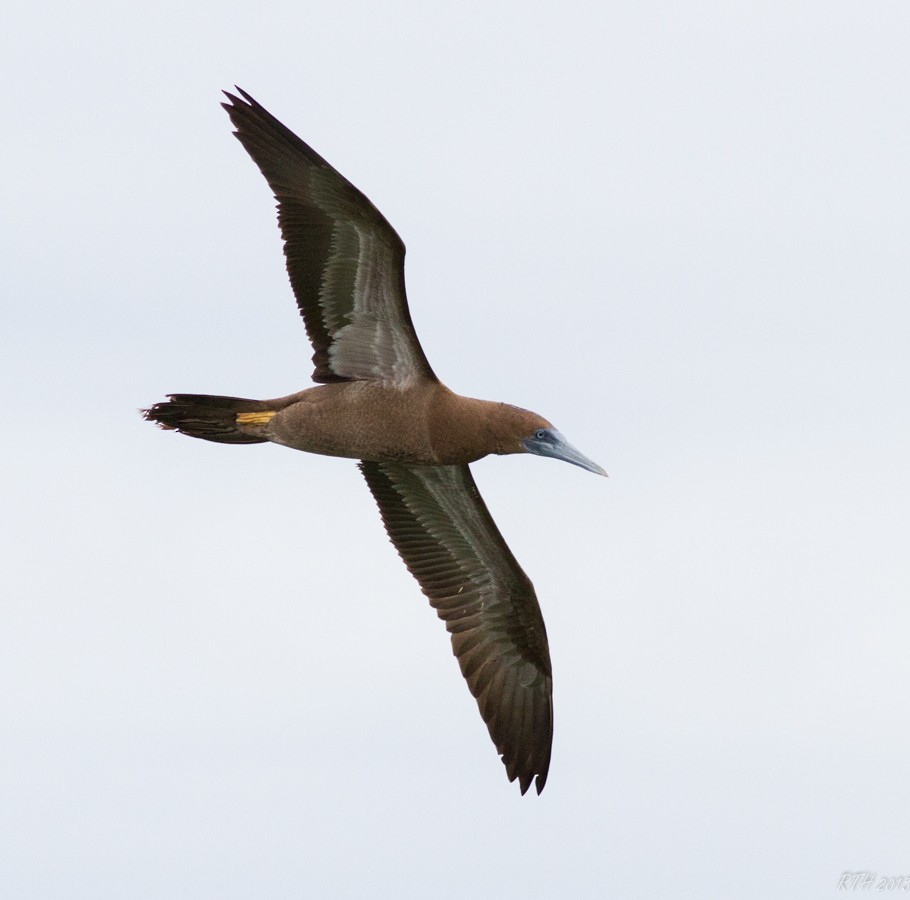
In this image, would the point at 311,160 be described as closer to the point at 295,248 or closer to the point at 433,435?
the point at 295,248

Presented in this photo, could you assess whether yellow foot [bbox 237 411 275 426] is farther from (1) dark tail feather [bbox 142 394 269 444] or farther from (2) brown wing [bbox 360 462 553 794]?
(2) brown wing [bbox 360 462 553 794]

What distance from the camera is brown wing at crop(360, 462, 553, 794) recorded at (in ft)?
54.9

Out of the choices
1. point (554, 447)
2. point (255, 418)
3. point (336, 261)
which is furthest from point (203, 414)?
point (554, 447)

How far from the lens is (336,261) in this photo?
575 inches

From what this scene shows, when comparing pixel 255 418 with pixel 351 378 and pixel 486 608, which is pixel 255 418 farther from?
pixel 486 608

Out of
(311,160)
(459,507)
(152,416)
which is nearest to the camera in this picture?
(311,160)

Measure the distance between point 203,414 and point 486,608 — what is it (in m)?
3.48

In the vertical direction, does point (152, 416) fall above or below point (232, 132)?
below

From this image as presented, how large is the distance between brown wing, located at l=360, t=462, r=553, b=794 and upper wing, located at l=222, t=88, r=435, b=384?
1.91m

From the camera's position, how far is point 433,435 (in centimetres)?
1463

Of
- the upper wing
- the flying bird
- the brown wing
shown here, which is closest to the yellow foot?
the flying bird

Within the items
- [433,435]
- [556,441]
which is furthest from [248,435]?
[556,441]

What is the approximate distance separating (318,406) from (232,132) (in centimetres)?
229

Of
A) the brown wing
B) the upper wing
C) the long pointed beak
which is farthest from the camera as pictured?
the brown wing
